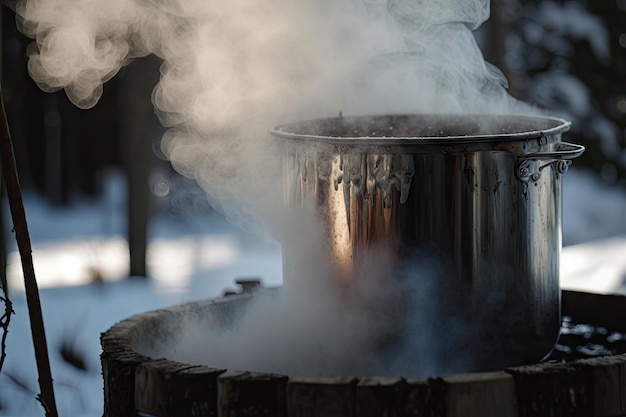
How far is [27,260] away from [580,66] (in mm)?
10133

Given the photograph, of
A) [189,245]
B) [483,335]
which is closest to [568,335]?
[483,335]

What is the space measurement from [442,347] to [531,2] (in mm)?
10233

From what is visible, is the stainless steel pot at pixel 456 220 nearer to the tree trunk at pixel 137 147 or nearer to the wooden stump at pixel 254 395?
the wooden stump at pixel 254 395

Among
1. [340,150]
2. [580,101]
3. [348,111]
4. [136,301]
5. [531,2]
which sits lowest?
[136,301]

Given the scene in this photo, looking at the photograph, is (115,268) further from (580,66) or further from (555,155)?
(580,66)

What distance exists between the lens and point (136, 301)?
6195 mm

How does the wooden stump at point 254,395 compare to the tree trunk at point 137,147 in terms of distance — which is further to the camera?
the tree trunk at point 137,147

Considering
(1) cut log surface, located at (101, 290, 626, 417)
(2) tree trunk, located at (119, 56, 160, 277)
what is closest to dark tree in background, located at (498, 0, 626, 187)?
(2) tree trunk, located at (119, 56, 160, 277)

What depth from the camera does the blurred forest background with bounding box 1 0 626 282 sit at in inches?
427

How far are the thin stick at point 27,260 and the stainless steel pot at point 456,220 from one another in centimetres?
71

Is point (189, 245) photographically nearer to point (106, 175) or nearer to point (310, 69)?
point (106, 175)

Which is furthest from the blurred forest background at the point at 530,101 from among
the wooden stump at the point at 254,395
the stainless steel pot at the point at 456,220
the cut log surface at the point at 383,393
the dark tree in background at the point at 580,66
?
the wooden stump at the point at 254,395

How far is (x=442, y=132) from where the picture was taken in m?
2.73

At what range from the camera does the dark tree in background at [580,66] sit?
36.1 ft
